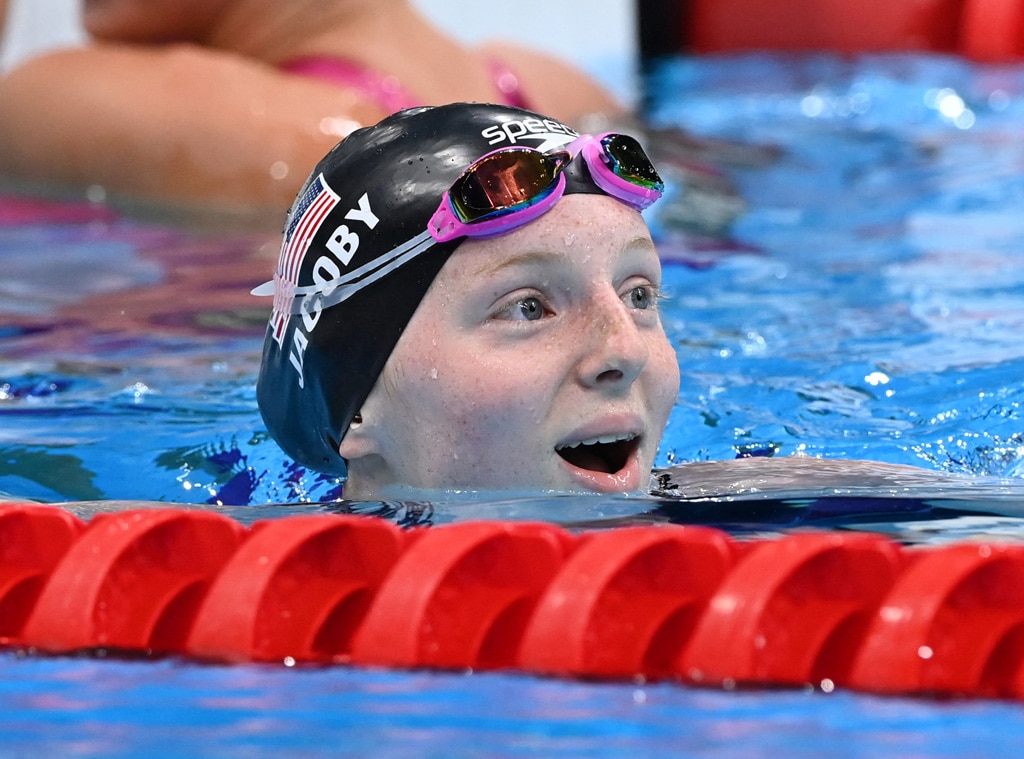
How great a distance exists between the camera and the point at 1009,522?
2.17 m

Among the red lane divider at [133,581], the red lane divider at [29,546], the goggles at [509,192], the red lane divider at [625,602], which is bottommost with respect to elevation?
the red lane divider at [29,546]

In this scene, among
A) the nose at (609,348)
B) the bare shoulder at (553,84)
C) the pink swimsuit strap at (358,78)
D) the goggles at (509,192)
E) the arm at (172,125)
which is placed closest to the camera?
the nose at (609,348)

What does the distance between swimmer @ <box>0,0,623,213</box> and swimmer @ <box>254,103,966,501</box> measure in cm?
331

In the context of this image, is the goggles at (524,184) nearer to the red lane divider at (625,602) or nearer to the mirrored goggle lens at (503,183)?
the mirrored goggle lens at (503,183)

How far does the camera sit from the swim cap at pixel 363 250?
2.48m

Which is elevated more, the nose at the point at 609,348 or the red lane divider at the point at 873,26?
the nose at the point at 609,348

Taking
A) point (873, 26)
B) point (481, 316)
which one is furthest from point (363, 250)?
point (873, 26)

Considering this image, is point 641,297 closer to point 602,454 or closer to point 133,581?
point 602,454

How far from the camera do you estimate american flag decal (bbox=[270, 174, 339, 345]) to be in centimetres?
260

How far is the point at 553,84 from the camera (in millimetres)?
7355

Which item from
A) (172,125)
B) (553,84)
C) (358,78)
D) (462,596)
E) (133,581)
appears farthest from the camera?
(553,84)

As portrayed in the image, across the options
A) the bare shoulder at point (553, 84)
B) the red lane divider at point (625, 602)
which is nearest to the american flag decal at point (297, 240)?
the red lane divider at point (625, 602)

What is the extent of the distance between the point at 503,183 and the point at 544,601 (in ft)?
2.64

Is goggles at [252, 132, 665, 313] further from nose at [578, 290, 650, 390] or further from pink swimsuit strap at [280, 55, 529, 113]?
pink swimsuit strap at [280, 55, 529, 113]
